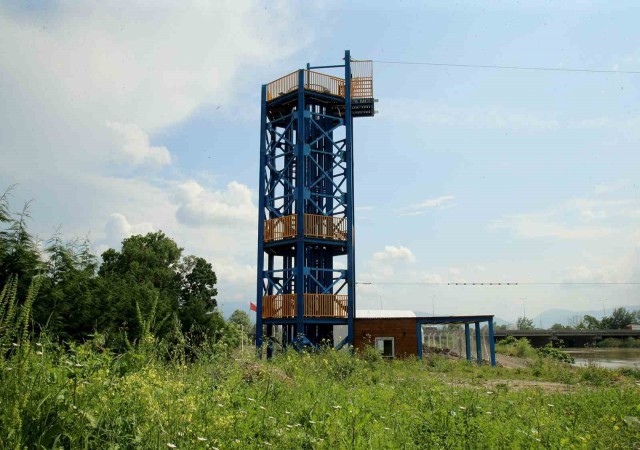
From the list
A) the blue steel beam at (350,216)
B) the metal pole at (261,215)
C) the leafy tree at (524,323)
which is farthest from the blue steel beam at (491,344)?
the leafy tree at (524,323)

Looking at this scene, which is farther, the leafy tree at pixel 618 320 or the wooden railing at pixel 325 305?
the leafy tree at pixel 618 320

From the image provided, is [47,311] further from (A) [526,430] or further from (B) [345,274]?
(A) [526,430]

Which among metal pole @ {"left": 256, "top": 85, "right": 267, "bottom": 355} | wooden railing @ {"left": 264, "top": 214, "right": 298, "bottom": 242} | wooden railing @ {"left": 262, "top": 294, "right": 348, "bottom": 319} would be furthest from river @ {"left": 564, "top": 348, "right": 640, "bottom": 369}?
metal pole @ {"left": 256, "top": 85, "right": 267, "bottom": 355}

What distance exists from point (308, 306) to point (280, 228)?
370 cm

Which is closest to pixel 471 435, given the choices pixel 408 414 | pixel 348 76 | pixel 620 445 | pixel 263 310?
pixel 408 414

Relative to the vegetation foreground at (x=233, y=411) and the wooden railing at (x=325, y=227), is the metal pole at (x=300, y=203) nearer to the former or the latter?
the wooden railing at (x=325, y=227)

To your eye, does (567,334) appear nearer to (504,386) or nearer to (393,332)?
(393,332)

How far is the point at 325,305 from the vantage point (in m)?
22.0

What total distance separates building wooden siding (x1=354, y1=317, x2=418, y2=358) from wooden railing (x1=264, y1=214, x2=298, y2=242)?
16.1 ft

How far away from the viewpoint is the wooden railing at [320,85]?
2408 cm

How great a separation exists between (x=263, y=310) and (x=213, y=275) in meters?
17.2

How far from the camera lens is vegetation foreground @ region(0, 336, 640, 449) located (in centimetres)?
404

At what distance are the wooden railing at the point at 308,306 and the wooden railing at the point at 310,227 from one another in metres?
2.58

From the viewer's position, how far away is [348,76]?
80.2 ft
